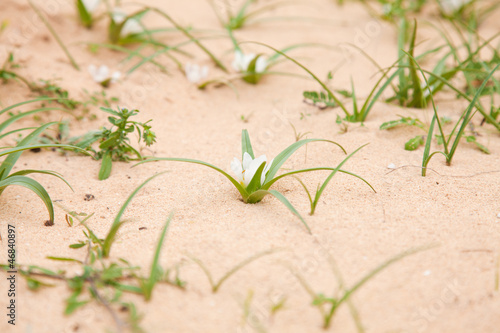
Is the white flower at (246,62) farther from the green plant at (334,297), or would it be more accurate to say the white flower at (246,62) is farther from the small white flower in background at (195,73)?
the green plant at (334,297)

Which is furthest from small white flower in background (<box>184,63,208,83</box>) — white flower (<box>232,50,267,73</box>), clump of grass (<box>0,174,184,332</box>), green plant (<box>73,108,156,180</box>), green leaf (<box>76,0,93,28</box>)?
clump of grass (<box>0,174,184,332</box>)

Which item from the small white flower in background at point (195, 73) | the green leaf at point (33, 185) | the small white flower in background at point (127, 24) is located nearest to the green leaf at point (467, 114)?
the small white flower in background at point (195, 73)

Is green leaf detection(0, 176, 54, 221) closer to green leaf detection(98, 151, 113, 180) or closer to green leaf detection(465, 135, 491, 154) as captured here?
green leaf detection(98, 151, 113, 180)

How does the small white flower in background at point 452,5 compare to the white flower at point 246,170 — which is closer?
the white flower at point 246,170

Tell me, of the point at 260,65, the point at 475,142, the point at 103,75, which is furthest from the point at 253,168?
the point at 103,75

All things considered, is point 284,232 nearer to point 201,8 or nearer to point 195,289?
point 195,289

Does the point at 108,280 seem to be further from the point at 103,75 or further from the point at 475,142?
the point at 475,142
